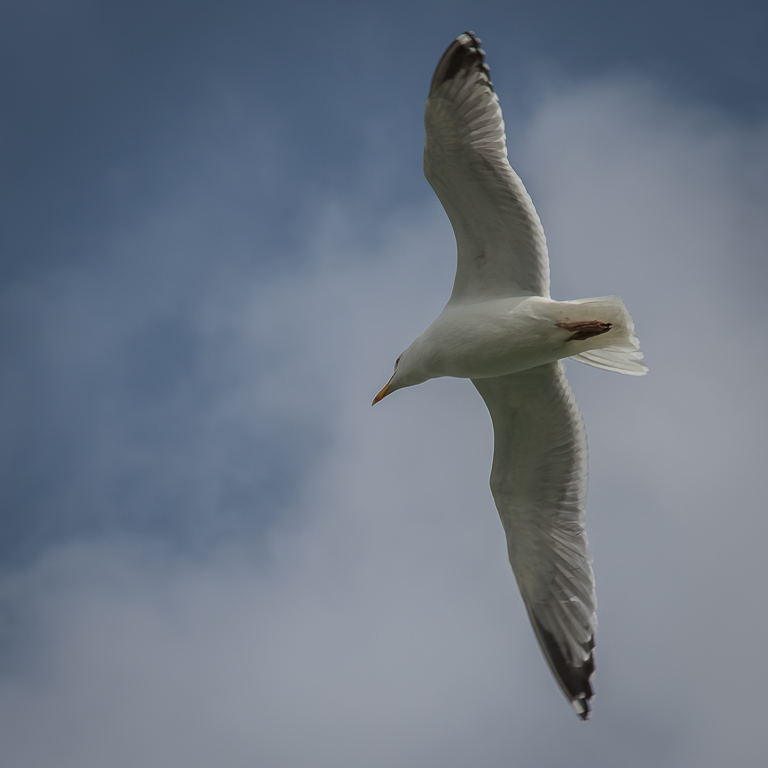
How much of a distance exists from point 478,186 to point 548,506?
2.96m

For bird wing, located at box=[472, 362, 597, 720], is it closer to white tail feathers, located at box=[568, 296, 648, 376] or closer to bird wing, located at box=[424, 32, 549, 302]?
white tail feathers, located at box=[568, 296, 648, 376]

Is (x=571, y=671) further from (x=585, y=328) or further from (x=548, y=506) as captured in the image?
(x=585, y=328)

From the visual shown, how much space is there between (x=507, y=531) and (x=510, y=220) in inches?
113

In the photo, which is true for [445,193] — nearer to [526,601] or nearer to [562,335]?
[562,335]

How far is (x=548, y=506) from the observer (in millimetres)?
7711

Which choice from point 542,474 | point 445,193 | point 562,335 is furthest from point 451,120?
point 542,474

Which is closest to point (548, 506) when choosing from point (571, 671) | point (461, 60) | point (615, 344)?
point (571, 671)

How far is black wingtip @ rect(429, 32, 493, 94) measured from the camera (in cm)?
634

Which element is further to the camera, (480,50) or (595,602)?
(595,602)

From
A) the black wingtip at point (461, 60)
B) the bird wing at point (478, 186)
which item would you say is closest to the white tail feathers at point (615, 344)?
the bird wing at point (478, 186)

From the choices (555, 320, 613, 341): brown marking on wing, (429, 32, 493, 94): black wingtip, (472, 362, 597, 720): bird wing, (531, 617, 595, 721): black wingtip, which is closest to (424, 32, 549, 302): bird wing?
(429, 32, 493, 94): black wingtip

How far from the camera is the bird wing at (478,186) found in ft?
21.0

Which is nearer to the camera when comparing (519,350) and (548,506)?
(519,350)

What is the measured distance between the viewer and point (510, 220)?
6.85 m
